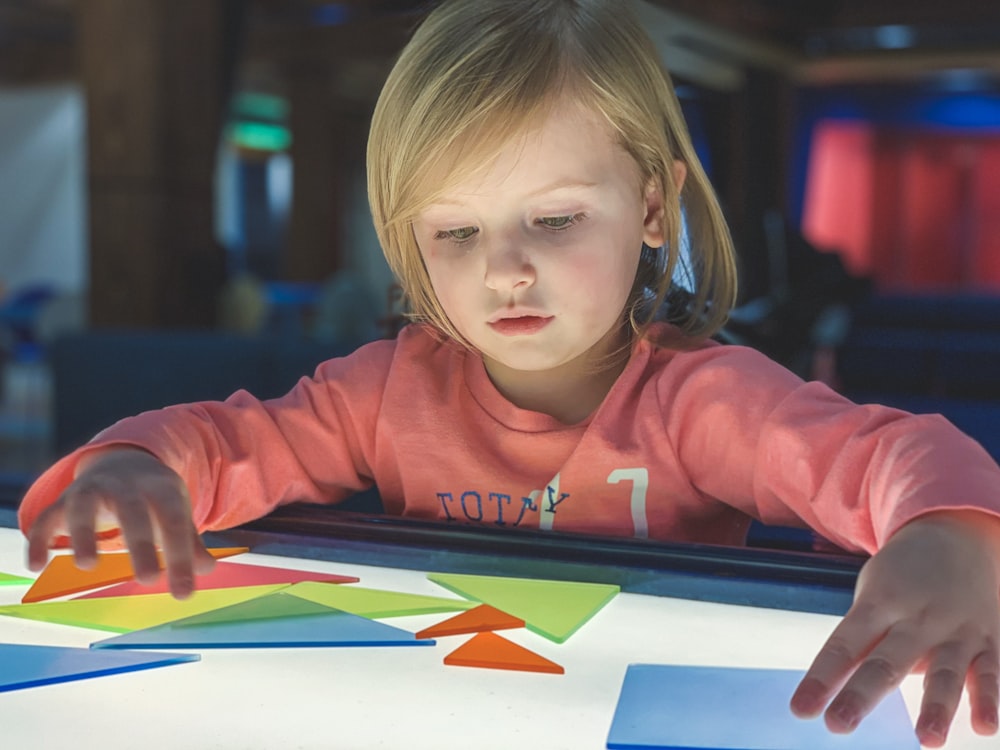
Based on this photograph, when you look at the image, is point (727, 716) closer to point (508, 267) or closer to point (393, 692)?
point (393, 692)

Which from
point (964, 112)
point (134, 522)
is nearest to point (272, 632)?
point (134, 522)

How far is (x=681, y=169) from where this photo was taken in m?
0.85

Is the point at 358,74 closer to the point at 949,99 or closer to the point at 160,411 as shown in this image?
the point at 949,99

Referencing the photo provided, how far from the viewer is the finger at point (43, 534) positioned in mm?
513

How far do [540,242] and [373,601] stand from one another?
0.29 m

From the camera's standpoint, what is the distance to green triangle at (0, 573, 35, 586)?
1.82 feet

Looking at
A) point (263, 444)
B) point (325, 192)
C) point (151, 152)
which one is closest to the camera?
point (263, 444)

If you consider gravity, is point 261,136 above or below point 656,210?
above

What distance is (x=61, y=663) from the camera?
1.41 ft

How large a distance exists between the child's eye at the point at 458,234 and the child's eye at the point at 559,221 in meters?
0.05

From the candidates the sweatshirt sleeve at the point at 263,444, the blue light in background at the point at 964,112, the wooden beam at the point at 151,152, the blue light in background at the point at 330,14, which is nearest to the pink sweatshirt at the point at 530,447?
the sweatshirt sleeve at the point at 263,444

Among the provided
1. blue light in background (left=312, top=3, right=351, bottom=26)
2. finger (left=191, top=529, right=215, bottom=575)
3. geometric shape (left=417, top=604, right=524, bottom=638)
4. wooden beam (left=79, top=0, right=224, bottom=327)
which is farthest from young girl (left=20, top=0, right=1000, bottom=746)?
blue light in background (left=312, top=3, right=351, bottom=26)

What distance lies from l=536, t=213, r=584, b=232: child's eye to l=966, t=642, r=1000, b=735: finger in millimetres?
402

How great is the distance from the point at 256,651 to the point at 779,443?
369mm
